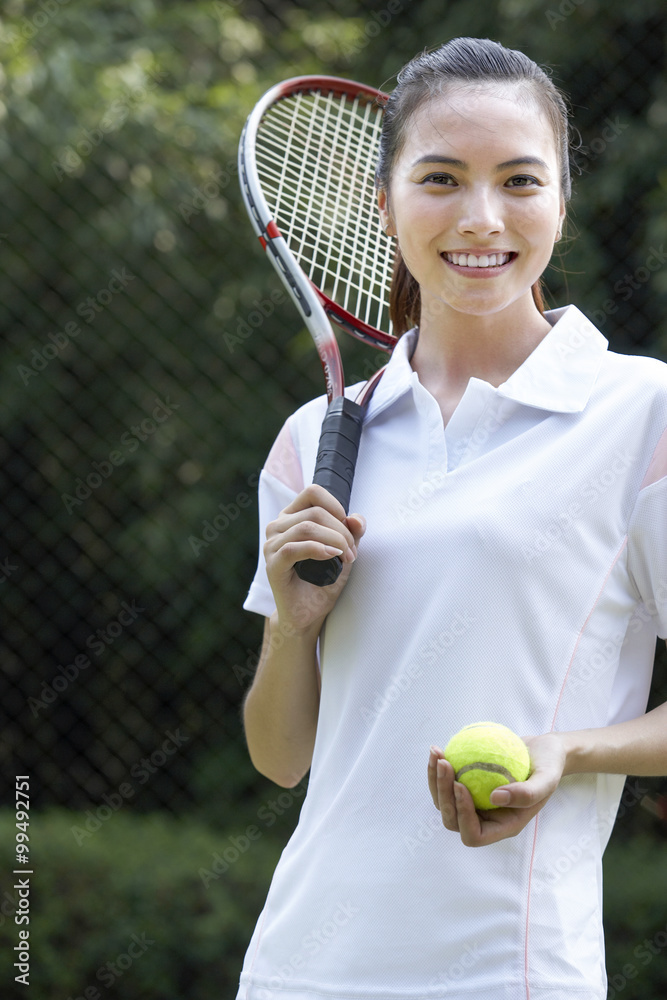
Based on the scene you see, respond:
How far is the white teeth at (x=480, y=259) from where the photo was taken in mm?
1047

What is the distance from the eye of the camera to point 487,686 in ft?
3.13

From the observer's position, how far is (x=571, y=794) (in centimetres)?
96

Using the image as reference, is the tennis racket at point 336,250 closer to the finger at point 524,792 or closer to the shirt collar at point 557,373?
the shirt collar at point 557,373

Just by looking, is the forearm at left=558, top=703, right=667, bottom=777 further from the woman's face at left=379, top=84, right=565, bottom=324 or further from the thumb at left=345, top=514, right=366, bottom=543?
the woman's face at left=379, top=84, right=565, bottom=324

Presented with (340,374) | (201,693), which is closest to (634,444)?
(340,374)

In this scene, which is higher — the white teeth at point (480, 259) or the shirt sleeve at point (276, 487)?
the white teeth at point (480, 259)

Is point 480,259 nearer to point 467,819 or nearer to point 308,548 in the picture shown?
point 308,548

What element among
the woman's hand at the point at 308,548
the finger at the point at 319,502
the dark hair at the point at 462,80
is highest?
the dark hair at the point at 462,80

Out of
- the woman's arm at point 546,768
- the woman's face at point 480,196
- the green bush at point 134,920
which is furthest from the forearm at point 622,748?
the green bush at point 134,920

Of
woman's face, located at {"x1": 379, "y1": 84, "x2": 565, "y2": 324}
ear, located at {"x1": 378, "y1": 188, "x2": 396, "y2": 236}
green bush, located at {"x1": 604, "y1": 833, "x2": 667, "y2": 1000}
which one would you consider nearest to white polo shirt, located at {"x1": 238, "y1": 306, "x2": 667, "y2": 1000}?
woman's face, located at {"x1": 379, "y1": 84, "x2": 565, "y2": 324}

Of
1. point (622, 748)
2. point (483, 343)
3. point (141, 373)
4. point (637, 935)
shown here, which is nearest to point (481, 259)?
point (483, 343)

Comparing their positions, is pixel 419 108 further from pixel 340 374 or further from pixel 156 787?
pixel 156 787

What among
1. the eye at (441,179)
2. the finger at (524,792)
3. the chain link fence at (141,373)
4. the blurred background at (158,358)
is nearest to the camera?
the finger at (524,792)

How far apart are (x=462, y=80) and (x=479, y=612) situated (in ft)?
1.65
